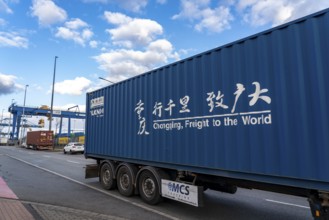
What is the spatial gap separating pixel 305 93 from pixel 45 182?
1036 cm

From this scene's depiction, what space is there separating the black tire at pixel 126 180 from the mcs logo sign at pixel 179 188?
70.1 inches

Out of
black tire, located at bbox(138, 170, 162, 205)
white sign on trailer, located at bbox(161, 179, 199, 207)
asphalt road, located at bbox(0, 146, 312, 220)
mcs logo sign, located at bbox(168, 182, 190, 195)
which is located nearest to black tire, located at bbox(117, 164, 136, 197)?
asphalt road, located at bbox(0, 146, 312, 220)

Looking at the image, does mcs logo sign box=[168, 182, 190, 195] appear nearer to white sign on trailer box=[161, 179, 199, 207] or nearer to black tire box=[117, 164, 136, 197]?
white sign on trailer box=[161, 179, 199, 207]

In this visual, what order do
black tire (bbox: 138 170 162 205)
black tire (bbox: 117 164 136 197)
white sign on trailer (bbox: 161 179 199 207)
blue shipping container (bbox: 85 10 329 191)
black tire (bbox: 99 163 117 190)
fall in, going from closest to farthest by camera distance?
blue shipping container (bbox: 85 10 329 191) → white sign on trailer (bbox: 161 179 199 207) → black tire (bbox: 138 170 162 205) → black tire (bbox: 117 164 136 197) → black tire (bbox: 99 163 117 190)

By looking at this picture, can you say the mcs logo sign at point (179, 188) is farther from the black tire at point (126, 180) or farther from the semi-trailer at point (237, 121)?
the black tire at point (126, 180)

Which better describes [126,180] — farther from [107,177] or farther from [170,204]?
[170,204]

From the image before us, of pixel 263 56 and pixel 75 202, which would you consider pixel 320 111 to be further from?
pixel 75 202

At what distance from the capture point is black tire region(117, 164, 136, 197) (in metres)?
9.02

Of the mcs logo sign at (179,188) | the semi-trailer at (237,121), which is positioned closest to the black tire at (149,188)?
the semi-trailer at (237,121)

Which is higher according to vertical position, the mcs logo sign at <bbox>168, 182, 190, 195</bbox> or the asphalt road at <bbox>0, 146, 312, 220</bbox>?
the mcs logo sign at <bbox>168, 182, 190, 195</bbox>

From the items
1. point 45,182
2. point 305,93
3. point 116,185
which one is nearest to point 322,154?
point 305,93

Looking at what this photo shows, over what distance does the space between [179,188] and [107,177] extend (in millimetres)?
4019

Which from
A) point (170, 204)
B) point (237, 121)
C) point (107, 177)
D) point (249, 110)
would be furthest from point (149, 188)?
point (249, 110)

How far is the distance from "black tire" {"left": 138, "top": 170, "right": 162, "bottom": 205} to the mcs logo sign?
520 millimetres
